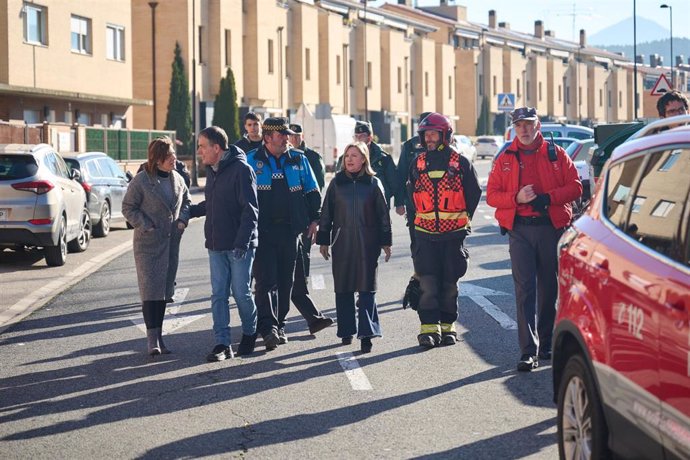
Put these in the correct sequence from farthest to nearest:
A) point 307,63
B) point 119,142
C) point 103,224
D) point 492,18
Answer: point 492,18 < point 307,63 < point 119,142 < point 103,224

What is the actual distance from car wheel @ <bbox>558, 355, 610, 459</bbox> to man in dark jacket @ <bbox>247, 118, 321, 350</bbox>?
17.0 feet

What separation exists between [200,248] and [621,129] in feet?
27.8

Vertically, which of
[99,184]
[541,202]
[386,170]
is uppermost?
[99,184]

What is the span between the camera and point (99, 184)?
23.8 metres

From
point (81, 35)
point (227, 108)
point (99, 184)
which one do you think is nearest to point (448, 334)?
point (99, 184)

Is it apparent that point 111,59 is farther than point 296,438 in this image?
Yes

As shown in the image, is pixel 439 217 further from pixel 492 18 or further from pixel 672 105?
pixel 492 18

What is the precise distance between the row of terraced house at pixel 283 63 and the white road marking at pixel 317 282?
21414 mm

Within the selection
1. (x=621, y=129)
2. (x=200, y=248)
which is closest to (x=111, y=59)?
(x=200, y=248)

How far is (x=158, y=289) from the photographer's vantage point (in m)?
10.6

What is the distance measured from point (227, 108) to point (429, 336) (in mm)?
45326

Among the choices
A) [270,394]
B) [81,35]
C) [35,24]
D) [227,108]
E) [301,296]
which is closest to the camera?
[270,394]

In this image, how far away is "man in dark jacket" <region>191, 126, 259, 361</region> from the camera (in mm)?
10336

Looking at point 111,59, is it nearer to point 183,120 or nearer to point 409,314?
point 183,120
